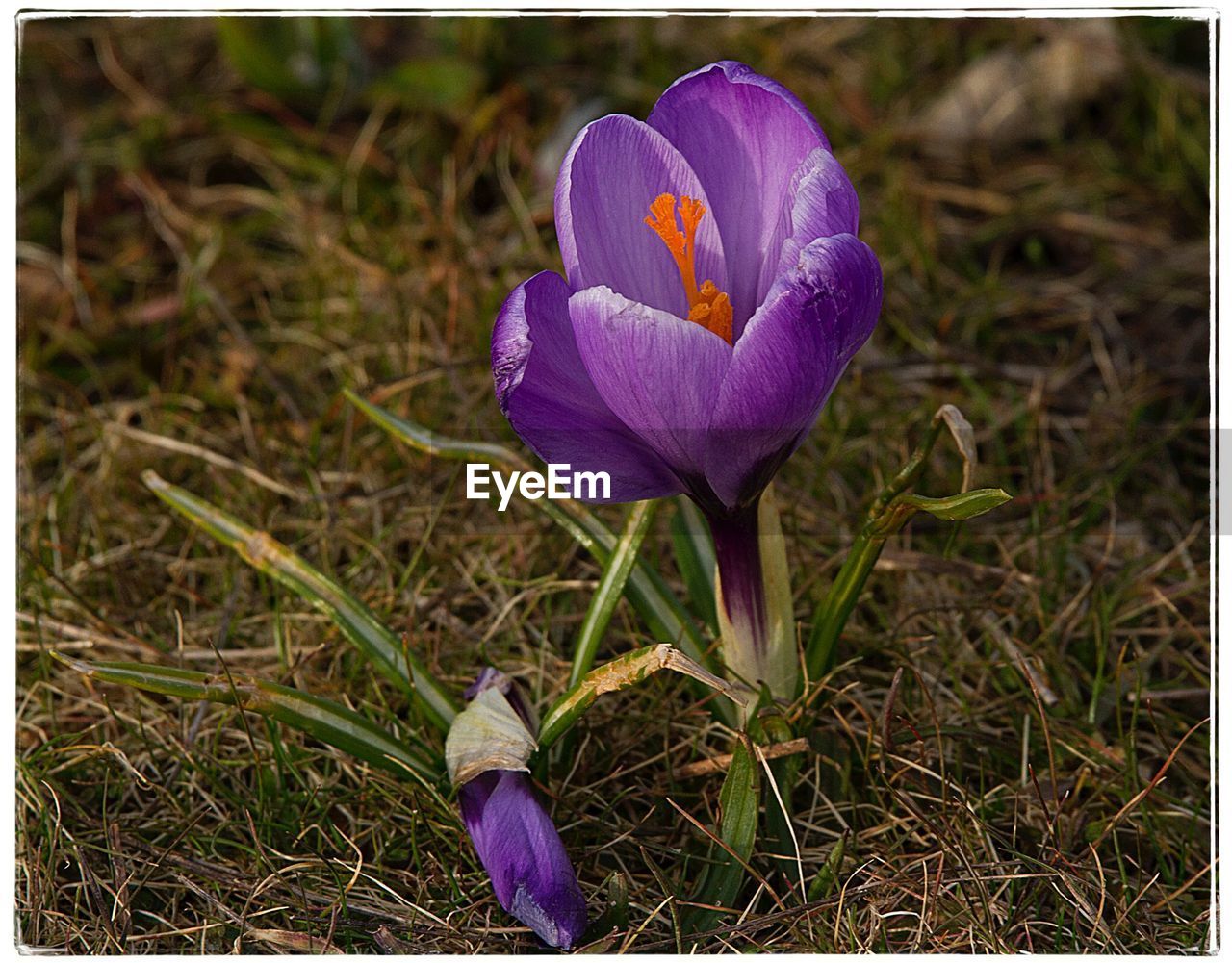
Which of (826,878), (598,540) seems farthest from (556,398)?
(826,878)

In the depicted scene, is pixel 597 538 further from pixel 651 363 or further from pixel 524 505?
pixel 651 363

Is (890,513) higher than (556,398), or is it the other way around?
(556,398)

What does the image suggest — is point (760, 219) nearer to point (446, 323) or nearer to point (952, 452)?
point (952, 452)

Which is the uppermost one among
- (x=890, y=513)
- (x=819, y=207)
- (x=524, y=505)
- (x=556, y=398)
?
(x=819, y=207)

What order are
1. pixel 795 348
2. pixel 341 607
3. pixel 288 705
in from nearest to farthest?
pixel 795 348
pixel 288 705
pixel 341 607

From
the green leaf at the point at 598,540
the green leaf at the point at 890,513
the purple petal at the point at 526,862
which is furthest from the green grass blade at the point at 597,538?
the purple petal at the point at 526,862

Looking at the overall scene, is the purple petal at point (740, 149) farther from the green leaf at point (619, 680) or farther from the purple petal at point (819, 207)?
the green leaf at point (619, 680)

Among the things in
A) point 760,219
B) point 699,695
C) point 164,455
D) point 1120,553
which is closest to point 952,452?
point 1120,553

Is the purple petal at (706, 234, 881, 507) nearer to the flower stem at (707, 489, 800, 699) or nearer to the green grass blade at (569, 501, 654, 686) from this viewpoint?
the flower stem at (707, 489, 800, 699)
